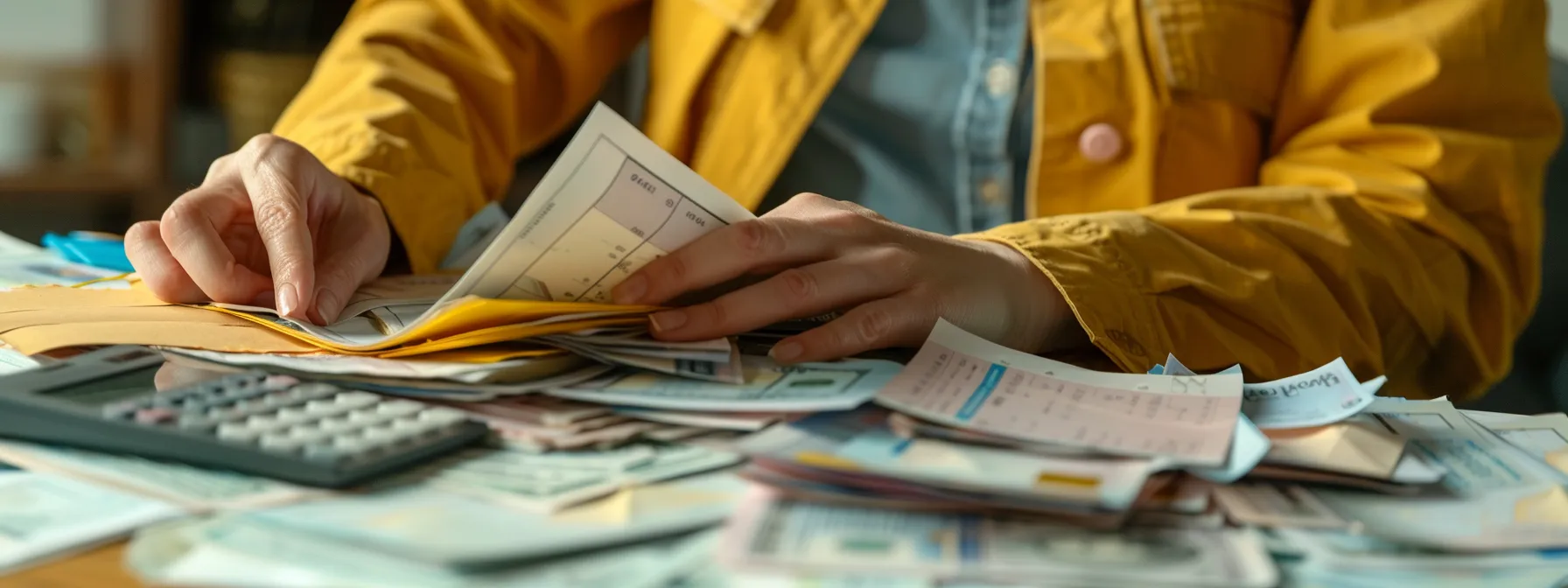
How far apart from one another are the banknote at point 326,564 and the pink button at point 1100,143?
2.12 feet

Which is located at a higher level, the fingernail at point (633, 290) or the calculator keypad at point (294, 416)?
the calculator keypad at point (294, 416)

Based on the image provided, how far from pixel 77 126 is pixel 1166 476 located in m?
1.96

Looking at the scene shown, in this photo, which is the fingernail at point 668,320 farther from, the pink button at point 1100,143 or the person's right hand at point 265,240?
the pink button at point 1100,143

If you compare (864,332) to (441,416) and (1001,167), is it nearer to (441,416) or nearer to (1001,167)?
(441,416)

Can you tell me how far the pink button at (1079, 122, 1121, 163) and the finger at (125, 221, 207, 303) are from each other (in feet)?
2.04

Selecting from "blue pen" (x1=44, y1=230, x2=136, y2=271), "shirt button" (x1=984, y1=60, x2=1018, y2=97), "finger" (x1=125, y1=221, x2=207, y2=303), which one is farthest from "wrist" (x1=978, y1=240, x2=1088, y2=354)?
"blue pen" (x1=44, y1=230, x2=136, y2=271)

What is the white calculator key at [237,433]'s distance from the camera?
0.39 m

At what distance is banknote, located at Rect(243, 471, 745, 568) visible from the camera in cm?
32

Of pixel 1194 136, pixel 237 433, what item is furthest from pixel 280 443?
pixel 1194 136

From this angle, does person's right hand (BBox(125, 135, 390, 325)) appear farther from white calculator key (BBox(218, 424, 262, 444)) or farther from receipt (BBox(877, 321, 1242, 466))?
receipt (BBox(877, 321, 1242, 466))

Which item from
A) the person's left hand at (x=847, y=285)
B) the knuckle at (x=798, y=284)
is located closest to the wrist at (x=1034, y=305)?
the person's left hand at (x=847, y=285)

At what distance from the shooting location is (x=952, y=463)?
0.40 metres

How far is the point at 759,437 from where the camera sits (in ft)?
1.36

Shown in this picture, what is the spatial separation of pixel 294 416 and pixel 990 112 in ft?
2.15
